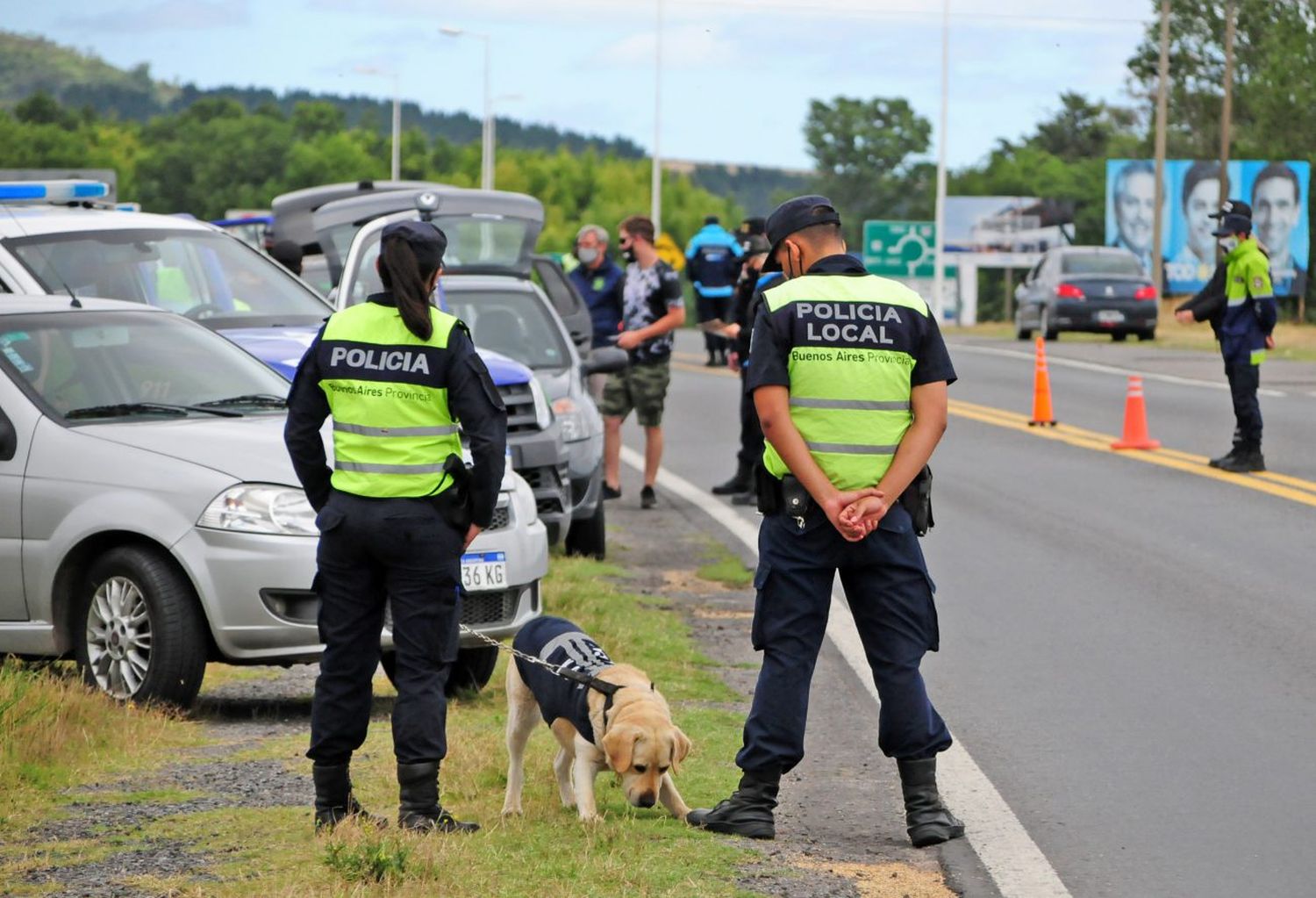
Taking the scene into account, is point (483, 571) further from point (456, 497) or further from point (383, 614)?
point (456, 497)

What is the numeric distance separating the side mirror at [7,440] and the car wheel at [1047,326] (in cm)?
3005

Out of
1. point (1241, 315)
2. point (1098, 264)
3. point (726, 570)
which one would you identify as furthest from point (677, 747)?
point (1098, 264)

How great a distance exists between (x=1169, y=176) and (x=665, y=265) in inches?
→ 2025

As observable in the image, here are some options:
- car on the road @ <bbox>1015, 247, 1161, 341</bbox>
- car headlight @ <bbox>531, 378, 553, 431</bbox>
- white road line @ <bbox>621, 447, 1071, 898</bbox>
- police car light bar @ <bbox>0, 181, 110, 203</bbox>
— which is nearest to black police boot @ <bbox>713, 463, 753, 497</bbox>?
car headlight @ <bbox>531, 378, 553, 431</bbox>

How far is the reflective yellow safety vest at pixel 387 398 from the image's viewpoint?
5.98m

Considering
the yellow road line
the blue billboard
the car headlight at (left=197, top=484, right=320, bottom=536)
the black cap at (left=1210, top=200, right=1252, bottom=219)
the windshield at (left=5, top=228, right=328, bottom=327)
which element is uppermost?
the blue billboard

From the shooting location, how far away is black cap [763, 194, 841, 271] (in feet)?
20.8

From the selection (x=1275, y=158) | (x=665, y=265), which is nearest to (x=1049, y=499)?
(x=665, y=265)

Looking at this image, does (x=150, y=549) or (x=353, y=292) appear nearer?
(x=150, y=549)

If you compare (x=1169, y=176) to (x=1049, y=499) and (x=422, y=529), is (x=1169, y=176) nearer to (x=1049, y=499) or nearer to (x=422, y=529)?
(x=1049, y=499)

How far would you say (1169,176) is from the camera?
6356cm

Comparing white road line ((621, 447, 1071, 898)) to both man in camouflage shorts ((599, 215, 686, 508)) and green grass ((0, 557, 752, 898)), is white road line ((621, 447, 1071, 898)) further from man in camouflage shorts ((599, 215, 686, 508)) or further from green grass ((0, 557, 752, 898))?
man in camouflage shorts ((599, 215, 686, 508))

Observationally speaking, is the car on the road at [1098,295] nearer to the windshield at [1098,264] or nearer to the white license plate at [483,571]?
the windshield at [1098,264]

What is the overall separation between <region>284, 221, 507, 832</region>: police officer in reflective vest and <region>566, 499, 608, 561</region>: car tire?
21.4 feet
